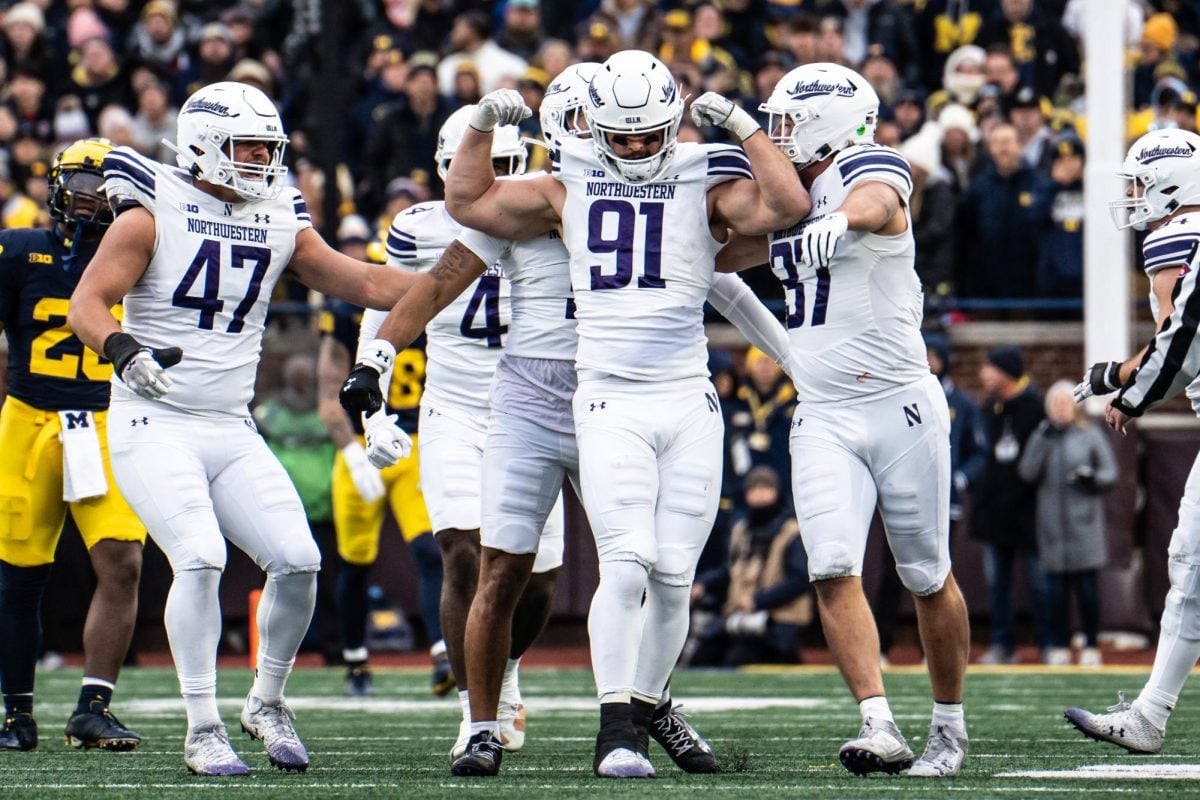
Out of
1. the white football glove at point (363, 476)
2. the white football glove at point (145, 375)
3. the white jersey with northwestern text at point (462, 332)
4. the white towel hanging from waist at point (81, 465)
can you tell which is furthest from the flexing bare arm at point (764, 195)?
the white football glove at point (363, 476)

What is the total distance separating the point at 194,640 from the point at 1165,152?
325 cm

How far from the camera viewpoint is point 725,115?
19.8ft

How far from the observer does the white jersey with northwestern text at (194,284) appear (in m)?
6.35

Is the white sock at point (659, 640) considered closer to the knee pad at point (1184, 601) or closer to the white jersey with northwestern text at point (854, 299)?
the white jersey with northwestern text at point (854, 299)

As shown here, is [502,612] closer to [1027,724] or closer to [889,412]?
[889,412]

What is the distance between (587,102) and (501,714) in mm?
2073

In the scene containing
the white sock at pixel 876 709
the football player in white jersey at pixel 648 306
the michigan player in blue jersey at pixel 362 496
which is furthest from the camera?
the michigan player in blue jersey at pixel 362 496

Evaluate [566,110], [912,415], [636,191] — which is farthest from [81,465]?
[912,415]

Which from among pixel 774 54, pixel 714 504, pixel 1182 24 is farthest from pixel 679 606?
pixel 1182 24

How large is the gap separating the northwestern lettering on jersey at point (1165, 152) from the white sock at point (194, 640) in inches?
121

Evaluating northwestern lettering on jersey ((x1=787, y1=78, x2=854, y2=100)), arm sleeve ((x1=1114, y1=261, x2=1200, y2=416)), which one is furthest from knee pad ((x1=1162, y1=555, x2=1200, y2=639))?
northwestern lettering on jersey ((x1=787, y1=78, x2=854, y2=100))

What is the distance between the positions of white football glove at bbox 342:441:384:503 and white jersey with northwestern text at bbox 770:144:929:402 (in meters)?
3.60

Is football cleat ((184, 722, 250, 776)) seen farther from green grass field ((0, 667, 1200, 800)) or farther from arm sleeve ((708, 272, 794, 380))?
arm sleeve ((708, 272, 794, 380))

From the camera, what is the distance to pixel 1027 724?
8.12m
